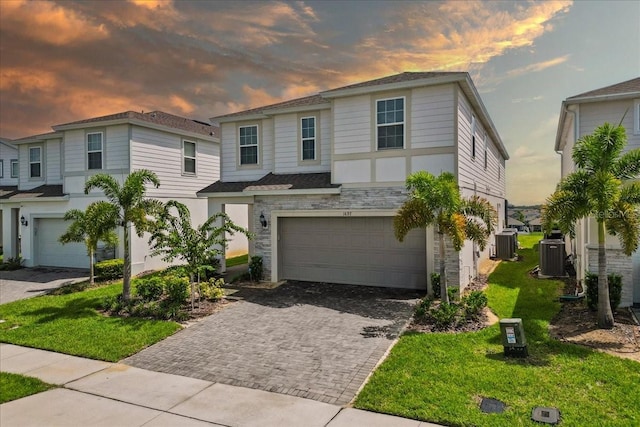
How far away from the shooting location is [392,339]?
8328 mm

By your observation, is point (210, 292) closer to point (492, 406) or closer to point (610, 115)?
point (492, 406)

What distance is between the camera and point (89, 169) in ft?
57.4

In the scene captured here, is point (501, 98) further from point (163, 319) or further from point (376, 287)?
point (163, 319)

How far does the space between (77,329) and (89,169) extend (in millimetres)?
10226

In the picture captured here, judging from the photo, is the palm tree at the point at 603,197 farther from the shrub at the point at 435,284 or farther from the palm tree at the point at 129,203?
the palm tree at the point at 129,203

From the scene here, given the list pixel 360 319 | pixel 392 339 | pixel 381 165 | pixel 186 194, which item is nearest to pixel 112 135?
pixel 186 194

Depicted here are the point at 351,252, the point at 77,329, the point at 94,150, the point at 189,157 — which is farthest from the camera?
the point at 189,157

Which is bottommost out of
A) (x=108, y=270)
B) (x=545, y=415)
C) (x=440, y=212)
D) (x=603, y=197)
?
(x=545, y=415)

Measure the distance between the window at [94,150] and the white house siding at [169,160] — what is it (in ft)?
6.35

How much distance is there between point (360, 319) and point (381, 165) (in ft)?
16.9

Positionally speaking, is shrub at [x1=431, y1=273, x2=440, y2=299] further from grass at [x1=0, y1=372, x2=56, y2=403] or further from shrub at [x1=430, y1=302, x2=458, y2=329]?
grass at [x1=0, y1=372, x2=56, y2=403]

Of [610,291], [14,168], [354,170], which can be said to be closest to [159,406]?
→ [354,170]

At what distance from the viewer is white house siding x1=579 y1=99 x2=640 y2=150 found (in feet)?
37.5

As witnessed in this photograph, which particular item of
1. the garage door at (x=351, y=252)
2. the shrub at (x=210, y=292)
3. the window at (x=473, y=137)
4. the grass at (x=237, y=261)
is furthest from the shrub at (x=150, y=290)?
the window at (x=473, y=137)
